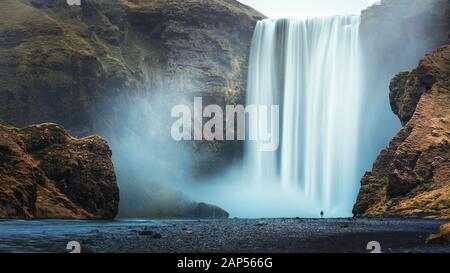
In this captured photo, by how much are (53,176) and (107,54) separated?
189 ft

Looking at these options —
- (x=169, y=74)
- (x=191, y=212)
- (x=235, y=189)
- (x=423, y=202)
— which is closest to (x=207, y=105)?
(x=169, y=74)

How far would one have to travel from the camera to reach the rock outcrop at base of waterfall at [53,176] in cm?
6481

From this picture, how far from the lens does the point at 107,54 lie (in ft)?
413

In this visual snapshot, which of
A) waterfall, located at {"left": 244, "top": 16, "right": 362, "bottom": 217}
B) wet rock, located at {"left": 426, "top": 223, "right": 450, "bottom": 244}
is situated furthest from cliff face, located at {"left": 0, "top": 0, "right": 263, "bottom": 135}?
wet rock, located at {"left": 426, "top": 223, "right": 450, "bottom": 244}

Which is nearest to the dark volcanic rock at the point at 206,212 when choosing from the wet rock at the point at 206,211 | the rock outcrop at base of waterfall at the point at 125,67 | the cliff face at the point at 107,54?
the wet rock at the point at 206,211

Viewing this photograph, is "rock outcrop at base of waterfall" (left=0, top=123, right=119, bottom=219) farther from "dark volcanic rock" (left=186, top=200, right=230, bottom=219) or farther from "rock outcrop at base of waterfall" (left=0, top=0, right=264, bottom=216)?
"dark volcanic rock" (left=186, top=200, right=230, bottom=219)

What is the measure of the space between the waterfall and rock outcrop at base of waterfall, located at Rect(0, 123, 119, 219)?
40.2m

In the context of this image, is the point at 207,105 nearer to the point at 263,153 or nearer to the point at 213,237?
the point at 263,153

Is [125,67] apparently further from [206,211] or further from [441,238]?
[441,238]

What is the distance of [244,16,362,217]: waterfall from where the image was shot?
346 feet

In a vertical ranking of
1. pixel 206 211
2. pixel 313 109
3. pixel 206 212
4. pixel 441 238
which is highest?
pixel 313 109

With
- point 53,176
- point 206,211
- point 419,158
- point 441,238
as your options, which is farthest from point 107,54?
point 441,238

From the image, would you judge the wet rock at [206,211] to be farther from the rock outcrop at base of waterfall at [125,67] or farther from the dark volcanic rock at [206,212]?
the rock outcrop at base of waterfall at [125,67]

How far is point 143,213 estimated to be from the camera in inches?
3831
